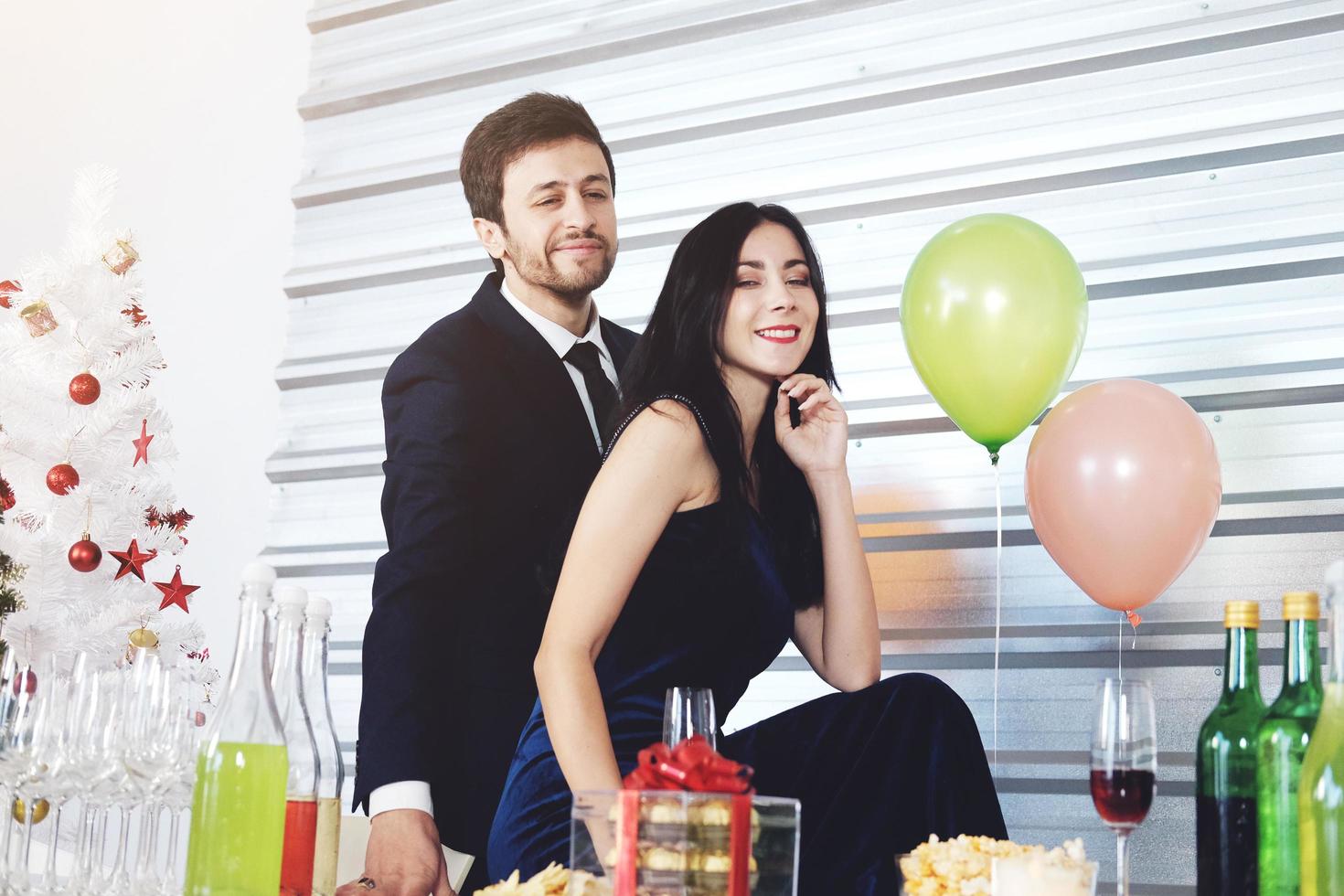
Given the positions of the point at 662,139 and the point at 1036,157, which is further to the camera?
the point at 662,139

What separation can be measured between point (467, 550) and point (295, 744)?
0.71 m

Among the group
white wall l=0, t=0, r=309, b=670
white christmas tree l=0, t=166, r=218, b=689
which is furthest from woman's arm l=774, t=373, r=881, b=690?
white wall l=0, t=0, r=309, b=670

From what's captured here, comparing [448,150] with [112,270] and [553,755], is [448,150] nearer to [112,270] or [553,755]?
[112,270]

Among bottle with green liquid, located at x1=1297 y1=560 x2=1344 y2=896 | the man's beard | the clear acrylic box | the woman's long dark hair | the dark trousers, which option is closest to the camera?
the clear acrylic box

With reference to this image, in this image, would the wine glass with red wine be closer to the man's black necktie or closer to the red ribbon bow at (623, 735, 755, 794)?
the red ribbon bow at (623, 735, 755, 794)

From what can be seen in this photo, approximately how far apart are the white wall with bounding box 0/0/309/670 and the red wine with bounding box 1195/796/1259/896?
3.13 m

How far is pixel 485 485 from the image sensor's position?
290cm

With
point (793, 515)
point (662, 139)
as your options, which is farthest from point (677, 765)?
point (662, 139)

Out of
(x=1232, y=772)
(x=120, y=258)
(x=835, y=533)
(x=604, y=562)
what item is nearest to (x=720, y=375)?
(x=835, y=533)

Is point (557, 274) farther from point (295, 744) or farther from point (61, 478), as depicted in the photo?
point (61, 478)

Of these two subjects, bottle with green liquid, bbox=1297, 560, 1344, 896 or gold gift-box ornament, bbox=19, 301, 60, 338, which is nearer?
bottle with green liquid, bbox=1297, 560, 1344, 896

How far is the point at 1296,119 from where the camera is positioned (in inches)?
123

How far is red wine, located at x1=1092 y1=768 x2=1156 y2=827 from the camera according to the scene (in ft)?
5.69

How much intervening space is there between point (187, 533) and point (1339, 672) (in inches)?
140
